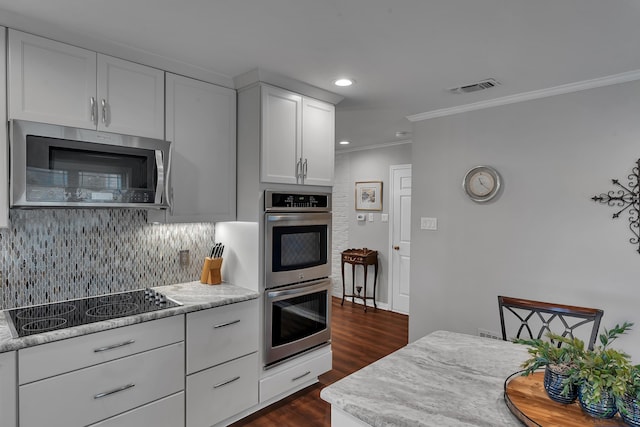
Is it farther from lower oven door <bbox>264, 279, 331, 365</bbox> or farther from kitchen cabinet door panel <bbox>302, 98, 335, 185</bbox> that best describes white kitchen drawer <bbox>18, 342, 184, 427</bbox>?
kitchen cabinet door panel <bbox>302, 98, 335, 185</bbox>

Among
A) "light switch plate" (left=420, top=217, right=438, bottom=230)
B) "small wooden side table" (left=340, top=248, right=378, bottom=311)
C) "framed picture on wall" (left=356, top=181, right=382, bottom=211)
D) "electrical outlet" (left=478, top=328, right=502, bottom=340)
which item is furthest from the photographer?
"framed picture on wall" (left=356, top=181, right=382, bottom=211)

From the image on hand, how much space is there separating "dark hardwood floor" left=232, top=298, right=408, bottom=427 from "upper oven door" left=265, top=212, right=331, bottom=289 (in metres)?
0.92

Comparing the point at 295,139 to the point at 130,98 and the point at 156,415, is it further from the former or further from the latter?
the point at 156,415

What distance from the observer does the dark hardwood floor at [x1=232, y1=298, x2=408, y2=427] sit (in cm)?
253

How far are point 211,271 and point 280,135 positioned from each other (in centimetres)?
117

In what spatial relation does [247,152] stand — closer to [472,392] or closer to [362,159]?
[472,392]

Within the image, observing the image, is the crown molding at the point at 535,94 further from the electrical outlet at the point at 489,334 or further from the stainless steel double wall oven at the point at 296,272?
the electrical outlet at the point at 489,334

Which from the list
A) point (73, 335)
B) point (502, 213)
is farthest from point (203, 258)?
point (502, 213)

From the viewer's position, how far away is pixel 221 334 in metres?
2.37

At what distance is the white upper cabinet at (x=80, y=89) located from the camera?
184 cm

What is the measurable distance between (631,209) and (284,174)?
2.47 m

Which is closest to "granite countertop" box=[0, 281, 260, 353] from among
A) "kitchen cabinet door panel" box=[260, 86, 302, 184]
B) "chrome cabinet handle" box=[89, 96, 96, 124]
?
"kitchen cabinet door panel" box=[260, 86, 302, 184]

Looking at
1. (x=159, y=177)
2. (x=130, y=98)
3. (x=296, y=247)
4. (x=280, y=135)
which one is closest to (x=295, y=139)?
(x=280, y=135)

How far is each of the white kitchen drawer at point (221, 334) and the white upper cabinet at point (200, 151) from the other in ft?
2.17
